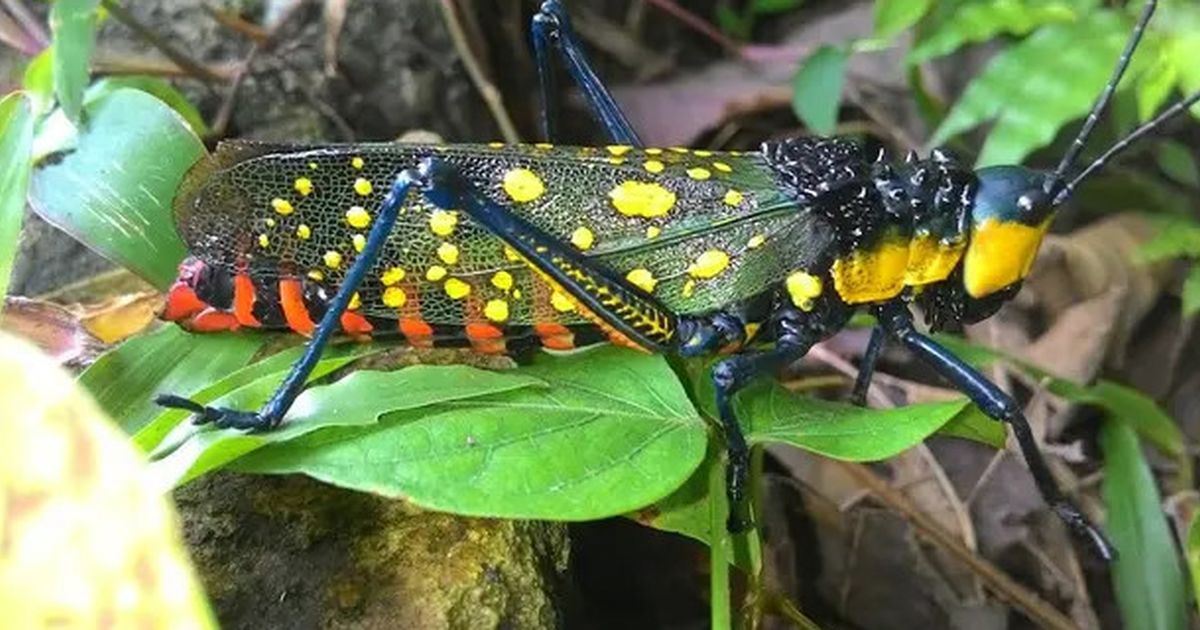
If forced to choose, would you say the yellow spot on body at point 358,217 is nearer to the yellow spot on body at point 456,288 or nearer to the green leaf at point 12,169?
the yellow spot on body at point 456,288

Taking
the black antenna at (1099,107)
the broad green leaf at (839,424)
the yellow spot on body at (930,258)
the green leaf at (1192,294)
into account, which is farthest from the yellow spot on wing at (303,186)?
the green leaf at (1192,294)

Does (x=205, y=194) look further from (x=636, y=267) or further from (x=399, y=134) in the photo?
(x=399, y=134)

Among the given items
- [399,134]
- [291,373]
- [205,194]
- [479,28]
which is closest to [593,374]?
[291,373]

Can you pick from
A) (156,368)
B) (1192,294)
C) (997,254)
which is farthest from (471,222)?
(1192,294)

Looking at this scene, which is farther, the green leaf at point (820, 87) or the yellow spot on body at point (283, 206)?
the green leaf at point (820, 87)

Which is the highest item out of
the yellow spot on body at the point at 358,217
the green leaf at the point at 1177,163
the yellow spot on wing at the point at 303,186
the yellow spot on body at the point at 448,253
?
the yellow spot on wing at the point at 303,186

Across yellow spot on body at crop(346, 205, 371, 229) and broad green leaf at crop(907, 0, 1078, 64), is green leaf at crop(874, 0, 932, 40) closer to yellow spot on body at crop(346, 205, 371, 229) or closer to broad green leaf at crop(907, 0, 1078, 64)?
broad green leaf at crop(907, 0, 1078, 64)

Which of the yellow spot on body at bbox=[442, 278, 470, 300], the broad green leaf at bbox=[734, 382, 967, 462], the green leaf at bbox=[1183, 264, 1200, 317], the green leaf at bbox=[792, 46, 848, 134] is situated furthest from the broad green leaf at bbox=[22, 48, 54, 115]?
the green leaf at bbox=[1183, 264, 1200, 317]
